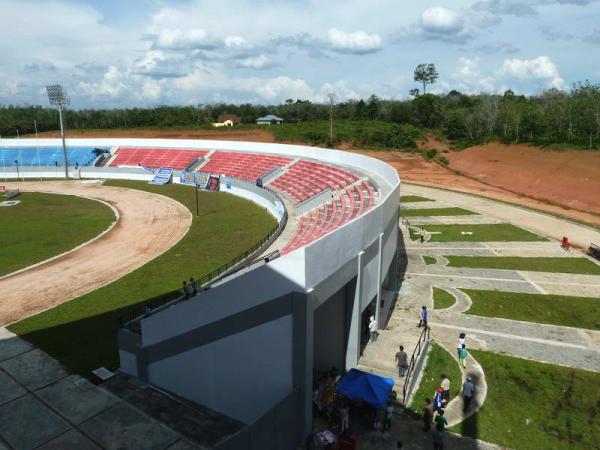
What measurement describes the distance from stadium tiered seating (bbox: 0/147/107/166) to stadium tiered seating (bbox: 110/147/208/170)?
4.55 m

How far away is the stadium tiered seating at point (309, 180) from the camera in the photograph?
38.0 meters

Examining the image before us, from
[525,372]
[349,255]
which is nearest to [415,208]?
[525,372]

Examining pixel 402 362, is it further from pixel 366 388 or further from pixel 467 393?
pixel 366 388

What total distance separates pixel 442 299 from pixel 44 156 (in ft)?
216

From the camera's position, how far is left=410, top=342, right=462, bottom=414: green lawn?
49.6 feet

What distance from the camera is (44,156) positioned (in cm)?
6769

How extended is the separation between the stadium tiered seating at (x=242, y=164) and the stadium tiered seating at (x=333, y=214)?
1978 cm

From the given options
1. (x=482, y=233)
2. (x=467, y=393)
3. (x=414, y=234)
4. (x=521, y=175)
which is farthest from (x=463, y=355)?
(x=521, y=175)

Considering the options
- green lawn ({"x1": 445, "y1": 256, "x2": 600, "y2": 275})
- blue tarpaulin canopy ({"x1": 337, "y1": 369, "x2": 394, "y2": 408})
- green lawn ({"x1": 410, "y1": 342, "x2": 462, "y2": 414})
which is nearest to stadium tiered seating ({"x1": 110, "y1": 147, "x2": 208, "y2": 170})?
green lawn ({"x1": 445, "y1": 256, "x2": 600, "y2": 275})

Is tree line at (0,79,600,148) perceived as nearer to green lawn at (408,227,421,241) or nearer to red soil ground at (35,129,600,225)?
red soil ground at (35,129,600,225)

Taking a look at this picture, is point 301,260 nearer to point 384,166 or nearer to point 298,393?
point 298,393

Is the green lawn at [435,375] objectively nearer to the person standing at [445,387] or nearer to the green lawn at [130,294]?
the person standing at [445,387]

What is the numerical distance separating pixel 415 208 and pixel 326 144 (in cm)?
4426

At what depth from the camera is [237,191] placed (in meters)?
48.8
